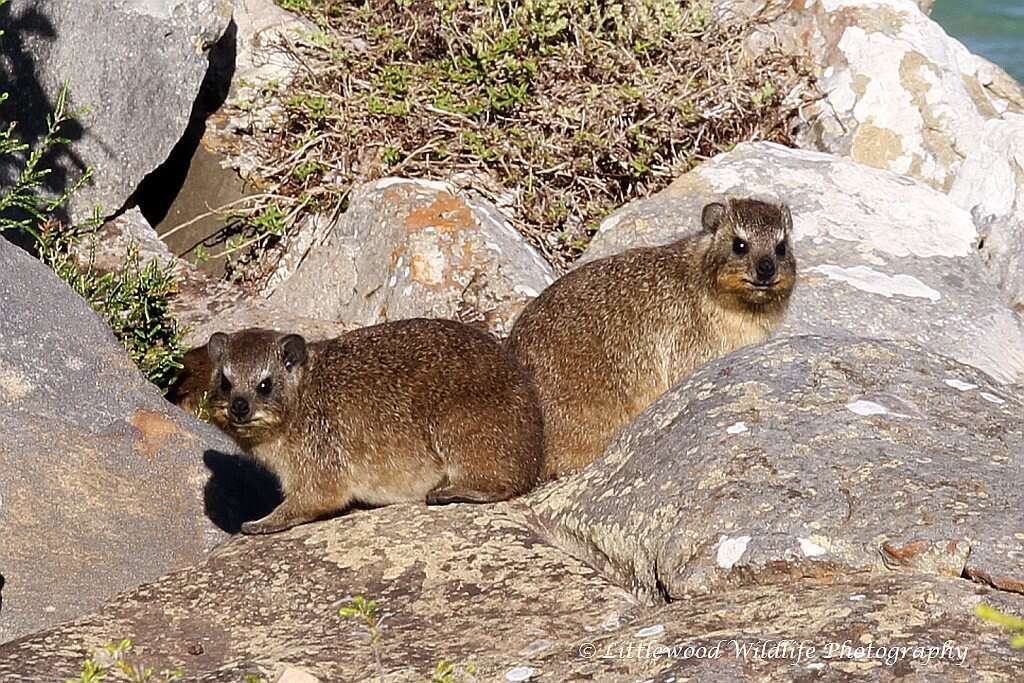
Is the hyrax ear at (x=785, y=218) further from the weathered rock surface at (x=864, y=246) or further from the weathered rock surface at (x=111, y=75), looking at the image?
the weathered rock surface at (x=111, y=75)

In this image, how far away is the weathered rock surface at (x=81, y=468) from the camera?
582cm

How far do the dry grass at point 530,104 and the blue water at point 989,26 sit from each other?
49.3 ft

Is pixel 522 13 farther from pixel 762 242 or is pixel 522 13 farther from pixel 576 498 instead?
pixel 576 498

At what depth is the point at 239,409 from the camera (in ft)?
20.6

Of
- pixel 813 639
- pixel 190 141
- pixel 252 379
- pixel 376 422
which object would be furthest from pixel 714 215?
pixel 190 141

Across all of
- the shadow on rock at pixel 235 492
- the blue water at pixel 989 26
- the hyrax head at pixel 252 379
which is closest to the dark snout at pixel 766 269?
the hyrax head at pixel 252 379

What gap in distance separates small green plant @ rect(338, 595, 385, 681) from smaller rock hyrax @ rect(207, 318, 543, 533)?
3.53 ft

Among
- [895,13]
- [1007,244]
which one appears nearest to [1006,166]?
[1007,244]

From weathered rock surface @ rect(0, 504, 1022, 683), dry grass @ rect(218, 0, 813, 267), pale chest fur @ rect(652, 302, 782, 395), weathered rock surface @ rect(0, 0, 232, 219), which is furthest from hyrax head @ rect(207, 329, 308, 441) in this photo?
dry grass @ rect(218, 0, 813, 267)

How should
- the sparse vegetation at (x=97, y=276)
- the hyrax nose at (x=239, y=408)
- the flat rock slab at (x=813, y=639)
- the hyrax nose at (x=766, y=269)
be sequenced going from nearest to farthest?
1. the flat rock slab at (x=813, y=639)
2. the hyrax nose at (x=239, y=408)
3. the hyrax nose at (x=766, y=269)
4. the sparse vegetation at (x=97, y=276)

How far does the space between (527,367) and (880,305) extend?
6.28 feet

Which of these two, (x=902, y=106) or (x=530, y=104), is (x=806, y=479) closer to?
(x=530, y=104)

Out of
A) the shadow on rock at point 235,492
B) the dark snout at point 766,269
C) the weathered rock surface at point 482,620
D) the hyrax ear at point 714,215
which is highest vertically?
the hyrax ear at point 714,215

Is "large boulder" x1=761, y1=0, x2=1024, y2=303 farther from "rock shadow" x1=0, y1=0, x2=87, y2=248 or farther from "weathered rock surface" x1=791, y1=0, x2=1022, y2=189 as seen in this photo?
"rock shadow" x1=0, y1=0, x2=87, y2=248
